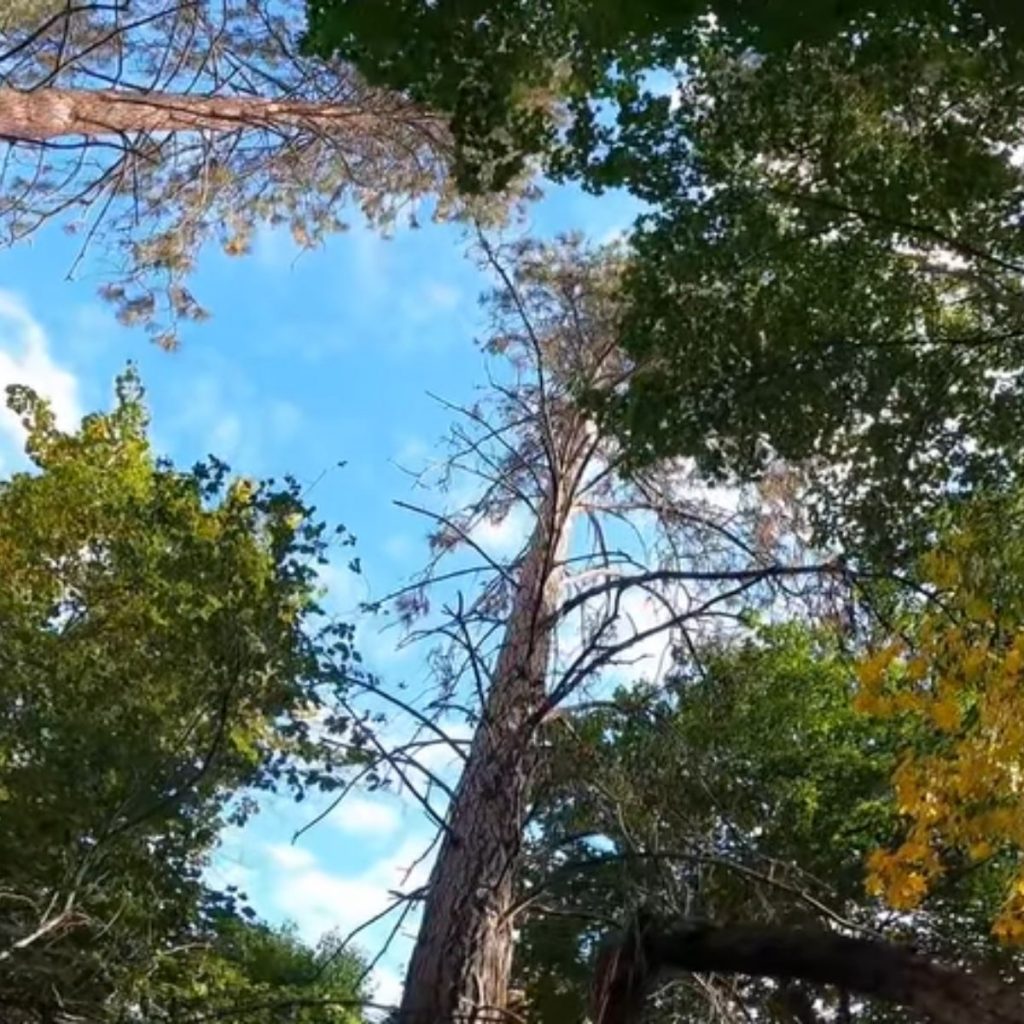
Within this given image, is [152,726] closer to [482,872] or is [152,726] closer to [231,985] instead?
[231,985]

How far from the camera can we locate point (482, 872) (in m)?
4.57

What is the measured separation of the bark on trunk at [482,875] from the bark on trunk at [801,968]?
1339mm

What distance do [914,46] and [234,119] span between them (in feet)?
18.4

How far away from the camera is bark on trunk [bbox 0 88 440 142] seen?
7379 mm

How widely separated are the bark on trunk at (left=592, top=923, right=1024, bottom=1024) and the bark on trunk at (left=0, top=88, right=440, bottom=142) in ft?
20.9

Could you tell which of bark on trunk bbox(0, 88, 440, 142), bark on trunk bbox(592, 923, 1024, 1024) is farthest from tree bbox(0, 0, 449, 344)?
bark on trunk bbox(592, 923, 1024, 1024)

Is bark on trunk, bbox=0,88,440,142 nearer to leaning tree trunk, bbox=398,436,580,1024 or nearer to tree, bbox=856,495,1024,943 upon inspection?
leaning tree trunk, bbox=398,436,580,1024

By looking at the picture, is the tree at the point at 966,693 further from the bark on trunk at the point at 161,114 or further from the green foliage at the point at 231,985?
the bark on trunk at the point at 161,114

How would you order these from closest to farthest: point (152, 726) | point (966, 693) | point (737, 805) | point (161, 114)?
point (966, 693)
point (152, 726)
point (737, 805)
point (161, 114)

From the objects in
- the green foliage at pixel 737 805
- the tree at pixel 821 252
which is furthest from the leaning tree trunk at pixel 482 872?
the tree at pixel 821 252

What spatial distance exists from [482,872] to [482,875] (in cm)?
2

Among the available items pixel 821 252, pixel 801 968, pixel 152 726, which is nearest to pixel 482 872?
pixel 152 726

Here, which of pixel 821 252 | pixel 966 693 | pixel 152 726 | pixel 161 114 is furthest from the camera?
pixel 161 114

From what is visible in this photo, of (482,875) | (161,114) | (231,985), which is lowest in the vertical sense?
(231,985)
